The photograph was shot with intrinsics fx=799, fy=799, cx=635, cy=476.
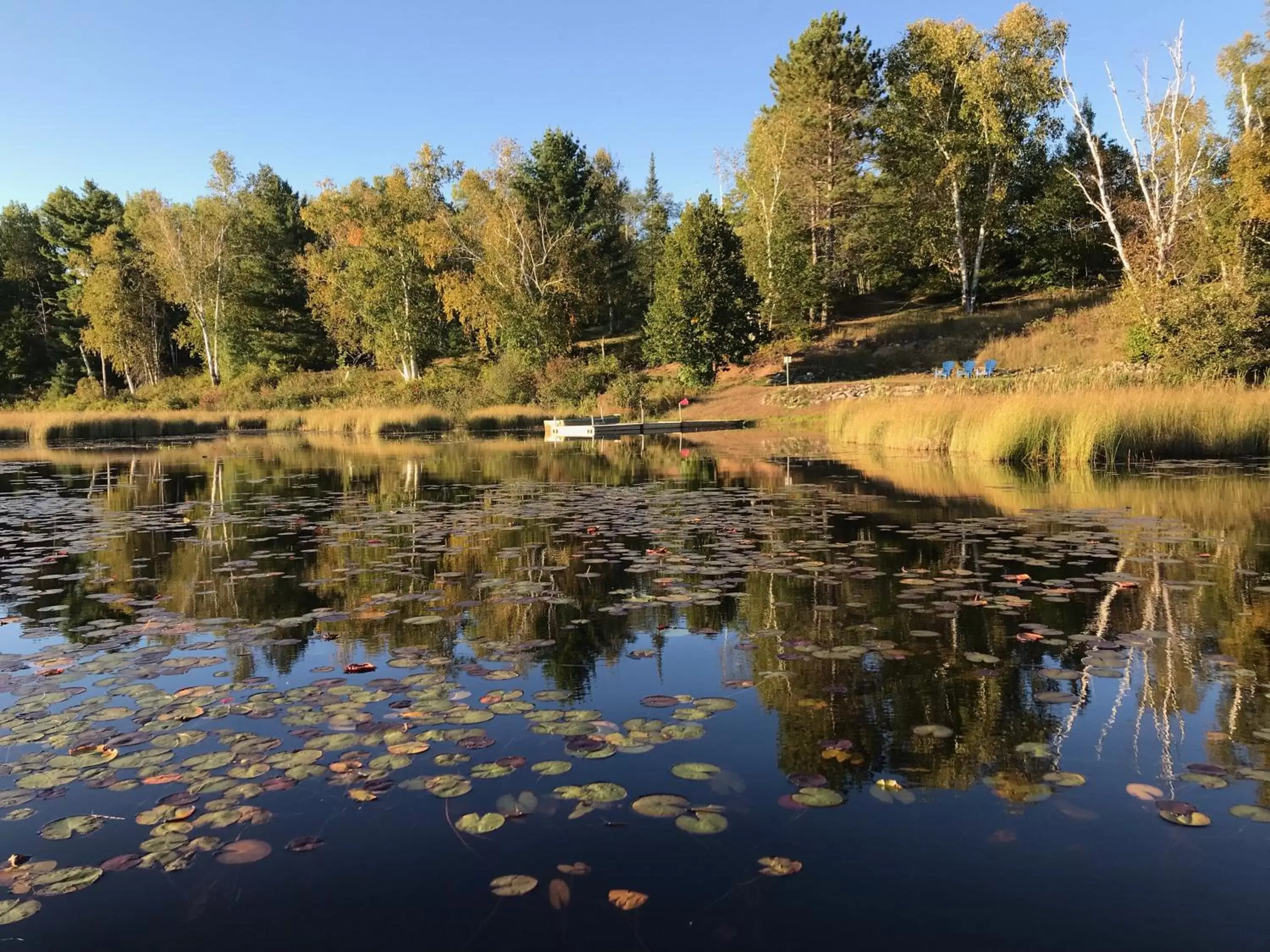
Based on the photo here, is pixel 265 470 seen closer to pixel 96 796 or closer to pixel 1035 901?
pixel 96 796

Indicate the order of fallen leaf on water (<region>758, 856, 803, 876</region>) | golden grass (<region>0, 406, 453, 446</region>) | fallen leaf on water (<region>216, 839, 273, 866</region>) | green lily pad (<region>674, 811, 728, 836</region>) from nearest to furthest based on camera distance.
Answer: fallen leaf on water (<region>758, 856, 803, 876</region>) → fallen leaf on water (<region>216, 839, 273, 866</region>) → green lily pad (<region>674, 811, 728, 836</region>) → golden grass (<region>0, 406, 453, 446</region>)

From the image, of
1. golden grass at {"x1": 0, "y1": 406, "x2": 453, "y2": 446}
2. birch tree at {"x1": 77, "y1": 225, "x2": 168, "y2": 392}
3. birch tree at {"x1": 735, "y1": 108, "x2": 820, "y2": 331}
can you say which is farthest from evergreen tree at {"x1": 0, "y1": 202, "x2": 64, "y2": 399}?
birch tree at {"x1": 735, "y1": 108, "x2": 820, "y2": 331}

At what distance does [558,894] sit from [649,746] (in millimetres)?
1138

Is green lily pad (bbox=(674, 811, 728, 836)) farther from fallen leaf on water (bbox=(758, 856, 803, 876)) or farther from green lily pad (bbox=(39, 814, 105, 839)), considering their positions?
green lily pad (bbox=(39, 814, 105, 839))

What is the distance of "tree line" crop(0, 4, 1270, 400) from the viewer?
1162 inches

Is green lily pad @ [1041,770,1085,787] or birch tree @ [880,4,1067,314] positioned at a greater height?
birch tree @ [880,4,1067,314]

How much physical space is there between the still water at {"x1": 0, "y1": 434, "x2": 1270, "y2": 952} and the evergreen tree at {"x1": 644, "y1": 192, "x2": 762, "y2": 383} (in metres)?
29.8

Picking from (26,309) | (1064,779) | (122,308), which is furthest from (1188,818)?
(26,309)

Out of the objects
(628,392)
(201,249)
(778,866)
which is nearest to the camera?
(778,866)

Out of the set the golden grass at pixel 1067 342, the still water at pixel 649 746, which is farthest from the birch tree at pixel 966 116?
the still water at pixel 649 746

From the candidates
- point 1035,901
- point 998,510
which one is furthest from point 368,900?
point 998,510

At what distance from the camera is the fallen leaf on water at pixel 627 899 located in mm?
2623

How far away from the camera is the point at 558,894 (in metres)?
2.67

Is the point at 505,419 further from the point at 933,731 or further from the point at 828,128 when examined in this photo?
the point at 933,731
